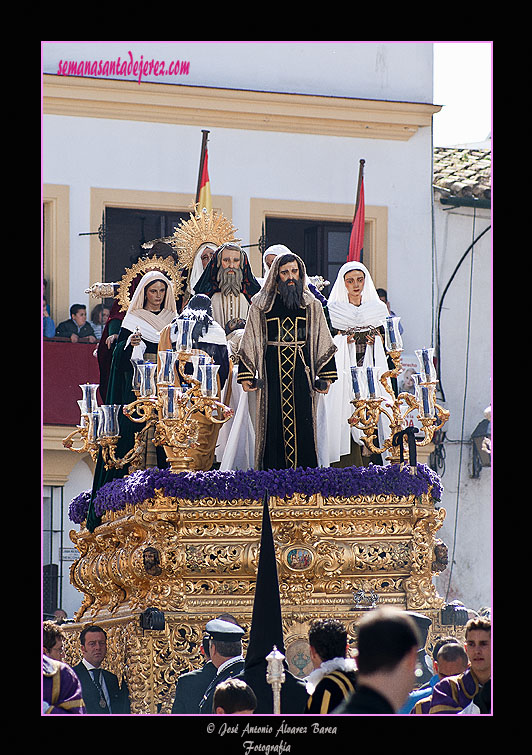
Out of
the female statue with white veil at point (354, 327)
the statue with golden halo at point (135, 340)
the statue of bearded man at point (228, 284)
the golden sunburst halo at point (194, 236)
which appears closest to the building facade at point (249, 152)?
the golden sunburst halo at point (194, 236)

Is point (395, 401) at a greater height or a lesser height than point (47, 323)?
lesser

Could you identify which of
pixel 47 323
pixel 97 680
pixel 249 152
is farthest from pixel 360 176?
pixel 97 680

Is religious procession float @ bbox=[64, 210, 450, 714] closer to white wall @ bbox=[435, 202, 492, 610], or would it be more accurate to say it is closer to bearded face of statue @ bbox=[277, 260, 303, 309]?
bearded face of statue @ bbox=[277, 260, 303, 309]

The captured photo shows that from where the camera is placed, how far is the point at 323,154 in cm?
2112

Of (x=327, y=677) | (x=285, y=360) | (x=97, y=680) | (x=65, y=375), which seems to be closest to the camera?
(x=327, y=677)

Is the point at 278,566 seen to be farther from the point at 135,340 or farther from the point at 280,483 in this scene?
the point at 135,340

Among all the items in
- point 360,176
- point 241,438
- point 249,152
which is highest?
point 249,152

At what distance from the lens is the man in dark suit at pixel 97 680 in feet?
37.1

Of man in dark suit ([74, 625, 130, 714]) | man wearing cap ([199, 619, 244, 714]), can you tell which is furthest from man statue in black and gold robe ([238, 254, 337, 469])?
man in dark suit ([74, 625, 130, 714])

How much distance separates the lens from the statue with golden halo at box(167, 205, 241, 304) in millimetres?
13242

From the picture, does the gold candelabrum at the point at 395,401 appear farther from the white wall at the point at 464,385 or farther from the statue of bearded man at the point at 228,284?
the white wall at the point at 464,385

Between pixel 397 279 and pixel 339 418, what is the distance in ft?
30.1

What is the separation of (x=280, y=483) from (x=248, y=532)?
38 centimetres

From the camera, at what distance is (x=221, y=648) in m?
9.97
